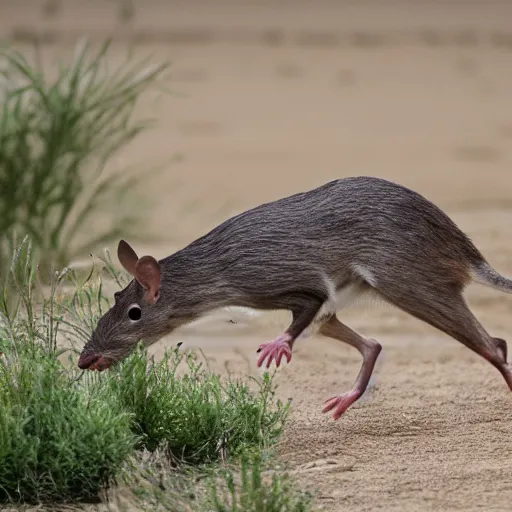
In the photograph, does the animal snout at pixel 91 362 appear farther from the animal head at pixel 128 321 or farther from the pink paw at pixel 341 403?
the pink paw at pixel 341 403

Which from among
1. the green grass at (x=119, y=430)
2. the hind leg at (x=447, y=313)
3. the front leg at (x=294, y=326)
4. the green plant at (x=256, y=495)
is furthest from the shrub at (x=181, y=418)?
the hind leg at (x=447, y=313)

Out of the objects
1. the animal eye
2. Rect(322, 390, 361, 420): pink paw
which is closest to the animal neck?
the animal eye

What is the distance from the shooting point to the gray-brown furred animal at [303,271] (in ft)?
17.3

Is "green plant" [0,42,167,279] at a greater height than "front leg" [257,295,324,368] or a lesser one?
greater

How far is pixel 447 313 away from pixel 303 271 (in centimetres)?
63

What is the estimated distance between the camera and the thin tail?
560 cm

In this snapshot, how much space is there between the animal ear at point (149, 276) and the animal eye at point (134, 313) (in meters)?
0.05

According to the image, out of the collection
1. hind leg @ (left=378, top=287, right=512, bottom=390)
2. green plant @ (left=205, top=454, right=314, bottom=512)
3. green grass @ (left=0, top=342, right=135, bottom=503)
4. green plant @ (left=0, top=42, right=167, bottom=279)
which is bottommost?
green plant @ (left=205, top=454, right=314, bottom=512)

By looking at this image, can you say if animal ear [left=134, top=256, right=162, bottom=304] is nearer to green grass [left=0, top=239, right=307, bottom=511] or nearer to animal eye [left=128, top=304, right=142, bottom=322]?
animal eye [left=128, top=304, right=142, bottom=322]

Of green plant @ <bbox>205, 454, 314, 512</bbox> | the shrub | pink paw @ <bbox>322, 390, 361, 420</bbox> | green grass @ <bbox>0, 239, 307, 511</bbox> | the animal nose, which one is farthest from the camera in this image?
pink paw @ <bbox>322, 390, 361, 420</bbox>

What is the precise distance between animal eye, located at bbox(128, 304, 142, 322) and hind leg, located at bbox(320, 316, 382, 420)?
0.88 meters

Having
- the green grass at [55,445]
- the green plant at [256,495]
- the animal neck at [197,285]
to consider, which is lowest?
the green plant at [256,495]

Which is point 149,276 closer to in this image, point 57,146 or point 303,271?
point 303,271

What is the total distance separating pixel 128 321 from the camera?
208 inches
